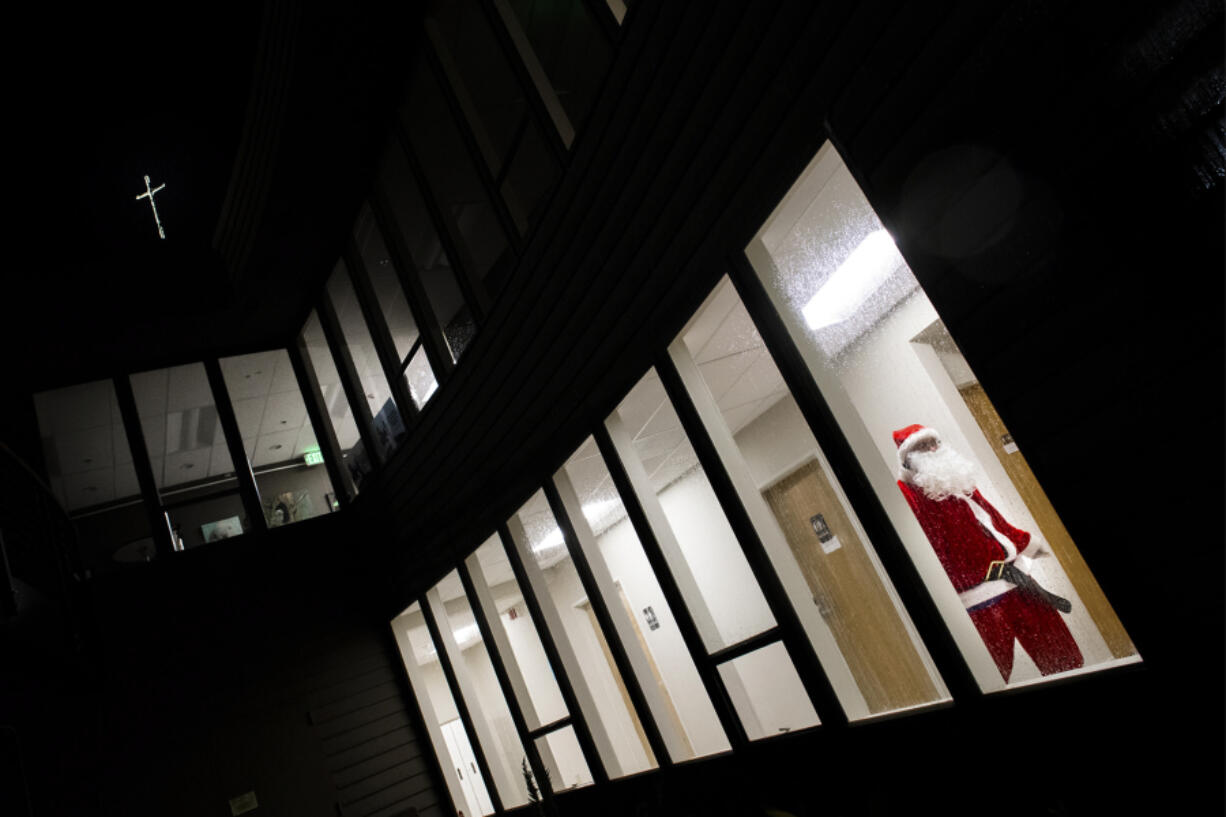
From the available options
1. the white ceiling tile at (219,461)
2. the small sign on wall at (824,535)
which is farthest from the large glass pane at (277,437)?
the small sign on wall at (824,535)

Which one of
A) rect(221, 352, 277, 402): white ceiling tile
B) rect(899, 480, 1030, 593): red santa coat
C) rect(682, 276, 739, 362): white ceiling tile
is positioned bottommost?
rect(899, 480, 1030, 593): red santa coat

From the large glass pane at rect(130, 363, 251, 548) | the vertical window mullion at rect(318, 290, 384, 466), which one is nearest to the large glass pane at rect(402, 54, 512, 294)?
the vertical window mullion at rect(318, 290, 384, 466)

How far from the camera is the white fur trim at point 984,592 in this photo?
3.01m

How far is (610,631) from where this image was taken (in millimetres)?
4324

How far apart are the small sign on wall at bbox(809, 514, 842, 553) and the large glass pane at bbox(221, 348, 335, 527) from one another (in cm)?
556

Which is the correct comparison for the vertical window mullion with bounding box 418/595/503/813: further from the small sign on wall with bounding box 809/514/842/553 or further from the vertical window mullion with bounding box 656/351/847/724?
the vertical window mullion with bounding box 656/351/847/724

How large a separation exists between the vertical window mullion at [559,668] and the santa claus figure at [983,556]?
254 cm

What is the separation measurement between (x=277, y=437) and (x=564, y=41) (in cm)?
520

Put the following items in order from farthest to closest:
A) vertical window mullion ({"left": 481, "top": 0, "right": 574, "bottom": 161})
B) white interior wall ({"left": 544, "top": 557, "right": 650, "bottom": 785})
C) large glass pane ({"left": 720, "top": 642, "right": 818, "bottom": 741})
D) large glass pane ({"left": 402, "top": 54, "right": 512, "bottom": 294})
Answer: white interior wall ({"left": 544, "top": 557, "right": 650, "bottom": 785}) < large glass pane ({"left": 402, "top": 54, "right": 512, "bottom": 294}) < vertical window mullion ({"left": 481, "top": 0, "right": 574, "bottom": 161}) < large glass pane ({"left": 720, "top": 642, "right": 818, "bottom": 741})

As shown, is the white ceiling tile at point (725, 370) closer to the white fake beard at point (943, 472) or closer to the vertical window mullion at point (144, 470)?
the white fake beard at point (943, 472)

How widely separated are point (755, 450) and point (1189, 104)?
2559mm

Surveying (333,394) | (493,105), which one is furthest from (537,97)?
(333,394)

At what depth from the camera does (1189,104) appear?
1699 mm

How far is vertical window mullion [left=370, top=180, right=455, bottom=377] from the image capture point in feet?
18.2
